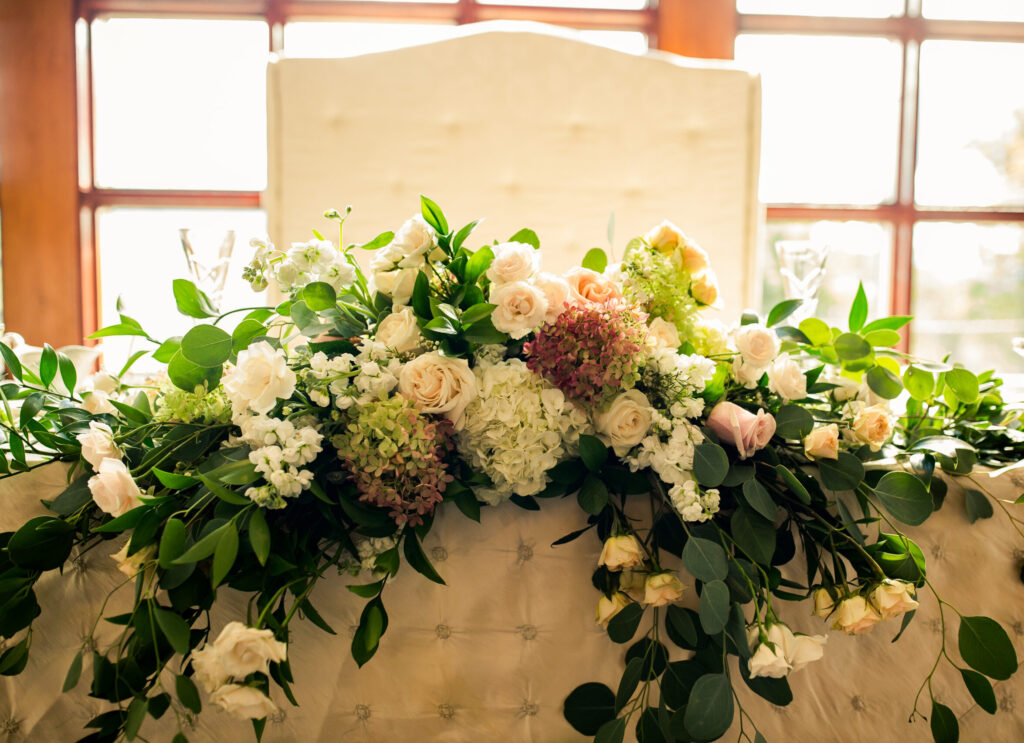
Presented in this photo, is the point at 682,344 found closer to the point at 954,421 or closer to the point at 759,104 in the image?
the point at 954,421

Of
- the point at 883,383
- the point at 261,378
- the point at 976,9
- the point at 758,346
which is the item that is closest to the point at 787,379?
the point at 758,346

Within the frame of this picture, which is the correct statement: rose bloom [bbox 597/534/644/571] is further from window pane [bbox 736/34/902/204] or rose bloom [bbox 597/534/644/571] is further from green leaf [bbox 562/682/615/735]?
window pane [bbox 736/34/902/204]

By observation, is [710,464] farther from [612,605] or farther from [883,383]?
[883,383]

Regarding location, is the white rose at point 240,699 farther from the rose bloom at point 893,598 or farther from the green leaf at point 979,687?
the green leaf at point 979,687

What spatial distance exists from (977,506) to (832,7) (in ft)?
8.27

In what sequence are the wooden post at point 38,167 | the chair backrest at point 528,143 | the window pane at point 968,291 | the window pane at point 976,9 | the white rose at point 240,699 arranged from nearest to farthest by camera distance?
the white rose at point 240,699 → the chair backrest at point 528,143 → the wooden post at point 38,167 → the window pane at point 976,9 → the window pane at point 968,291

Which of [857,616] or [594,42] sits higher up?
[594,42]

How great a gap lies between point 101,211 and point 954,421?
273cm

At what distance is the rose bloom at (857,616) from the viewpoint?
61 cm

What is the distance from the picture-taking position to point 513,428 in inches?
24.6

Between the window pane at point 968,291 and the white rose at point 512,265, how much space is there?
2.58m

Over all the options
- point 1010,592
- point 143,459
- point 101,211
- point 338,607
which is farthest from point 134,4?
point 1010,592

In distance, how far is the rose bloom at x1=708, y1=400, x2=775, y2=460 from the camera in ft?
2.12

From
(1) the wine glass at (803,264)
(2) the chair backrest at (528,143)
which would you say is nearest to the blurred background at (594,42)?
(2) the chair backrest at (528,143)
